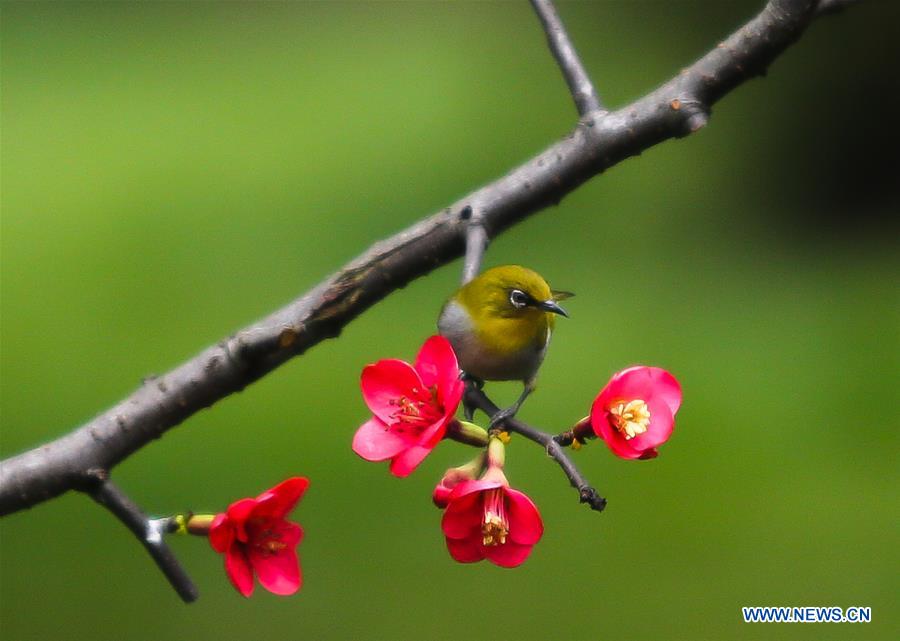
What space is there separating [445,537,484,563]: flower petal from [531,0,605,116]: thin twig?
1.38 ft

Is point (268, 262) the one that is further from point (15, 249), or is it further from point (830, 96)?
point (830, 96)

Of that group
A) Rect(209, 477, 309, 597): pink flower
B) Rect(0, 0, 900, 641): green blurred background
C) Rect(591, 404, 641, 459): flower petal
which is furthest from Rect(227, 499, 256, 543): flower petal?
Rect(0, 0, 900, 641): green blurred background

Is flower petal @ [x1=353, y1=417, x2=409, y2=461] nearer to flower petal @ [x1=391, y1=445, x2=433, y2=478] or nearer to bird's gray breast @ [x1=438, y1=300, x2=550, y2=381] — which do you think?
flower petal @ [x1=391, y1=445, x2=433, y2=478]

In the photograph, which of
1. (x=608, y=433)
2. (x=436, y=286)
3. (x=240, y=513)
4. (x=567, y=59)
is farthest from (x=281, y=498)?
(x=436, y=286)

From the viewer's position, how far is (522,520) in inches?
33.9

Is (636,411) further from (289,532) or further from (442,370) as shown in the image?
Answer: (289,532)

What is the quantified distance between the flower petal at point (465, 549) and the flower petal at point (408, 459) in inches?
2.6

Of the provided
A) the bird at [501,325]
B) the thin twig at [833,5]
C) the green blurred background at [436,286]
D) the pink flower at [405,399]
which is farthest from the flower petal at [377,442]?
the green blurred background at [436,286]

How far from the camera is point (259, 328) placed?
0.98m

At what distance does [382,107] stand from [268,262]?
1.27 meters

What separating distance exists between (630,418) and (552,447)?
7 cm

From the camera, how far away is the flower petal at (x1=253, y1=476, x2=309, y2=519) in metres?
0.90

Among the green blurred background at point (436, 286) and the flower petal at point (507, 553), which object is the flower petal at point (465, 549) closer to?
the flower petal at point (507, 553)

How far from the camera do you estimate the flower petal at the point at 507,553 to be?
88cm
